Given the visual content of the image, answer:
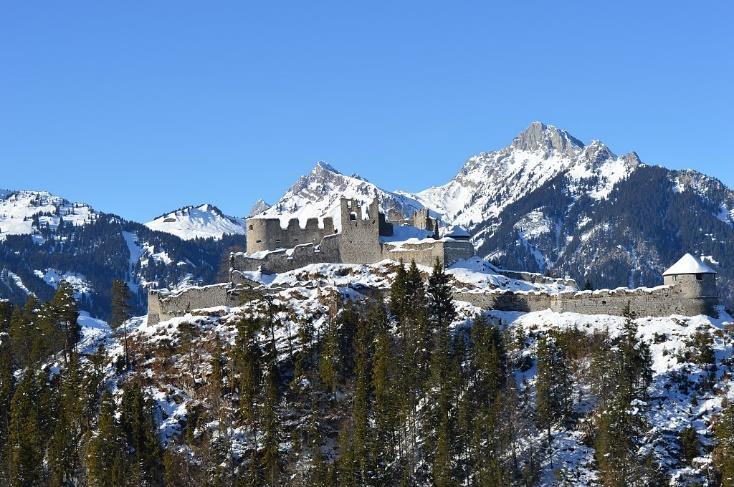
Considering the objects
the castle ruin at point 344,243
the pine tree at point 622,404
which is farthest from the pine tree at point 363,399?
the pine tree at point 622,404

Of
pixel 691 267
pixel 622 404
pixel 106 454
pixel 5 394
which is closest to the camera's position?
pixel 622 404

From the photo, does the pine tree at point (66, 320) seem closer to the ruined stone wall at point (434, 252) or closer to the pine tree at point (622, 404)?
the ruined stone wall at point (434, 252)

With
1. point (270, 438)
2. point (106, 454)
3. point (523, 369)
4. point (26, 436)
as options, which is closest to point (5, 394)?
point (26, 436)

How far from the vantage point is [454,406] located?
110 meters

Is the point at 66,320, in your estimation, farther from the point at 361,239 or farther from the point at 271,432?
the point at 361,239

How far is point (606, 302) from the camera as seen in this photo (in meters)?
122

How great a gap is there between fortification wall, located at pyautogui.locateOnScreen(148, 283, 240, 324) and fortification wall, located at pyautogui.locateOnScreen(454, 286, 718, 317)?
31286 millimetres

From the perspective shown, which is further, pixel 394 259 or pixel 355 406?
pixel 394 259

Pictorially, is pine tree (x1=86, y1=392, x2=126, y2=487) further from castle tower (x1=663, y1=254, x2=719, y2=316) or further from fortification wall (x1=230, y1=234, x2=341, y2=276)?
castle tower (x1=663, y1=254, x2=719, y2=316)

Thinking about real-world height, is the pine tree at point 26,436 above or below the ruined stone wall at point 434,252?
below

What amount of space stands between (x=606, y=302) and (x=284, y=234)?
162 feet

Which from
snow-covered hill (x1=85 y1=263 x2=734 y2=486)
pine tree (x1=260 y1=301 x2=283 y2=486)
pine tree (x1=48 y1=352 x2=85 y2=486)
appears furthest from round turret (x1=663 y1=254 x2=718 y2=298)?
pine tree (x1=48 y1=352 x2=85 y2=486)

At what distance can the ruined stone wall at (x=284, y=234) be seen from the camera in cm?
14525

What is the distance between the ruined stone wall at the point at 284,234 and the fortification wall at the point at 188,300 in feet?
41.8
